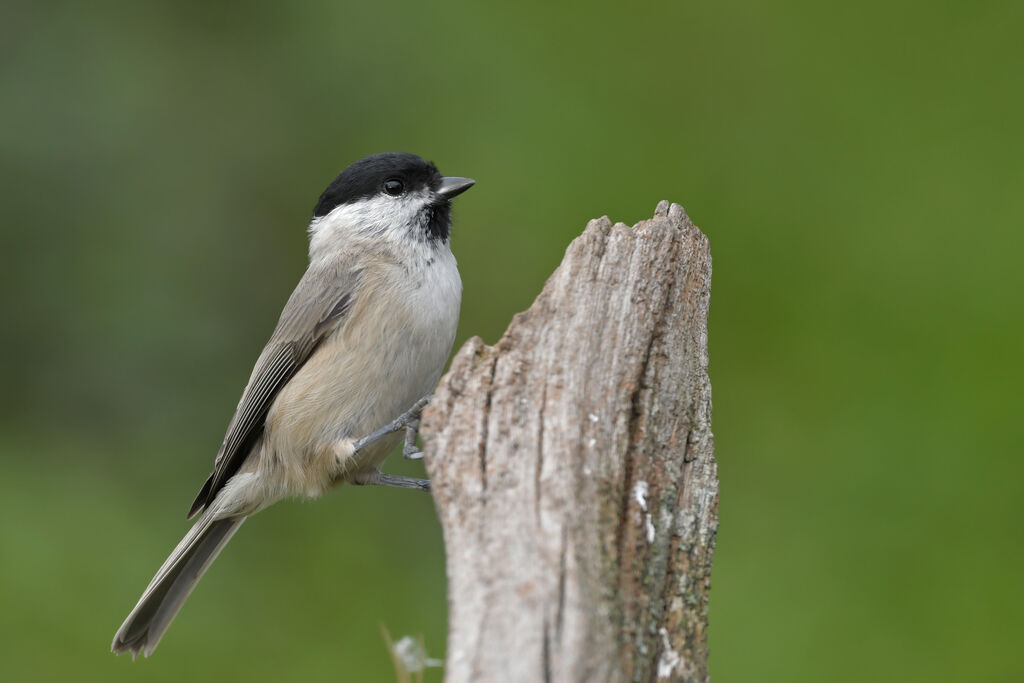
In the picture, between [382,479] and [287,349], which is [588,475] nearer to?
[382,479]

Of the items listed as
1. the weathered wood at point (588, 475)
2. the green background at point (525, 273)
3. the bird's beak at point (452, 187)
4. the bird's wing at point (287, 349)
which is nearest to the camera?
the weathered wood at point (588, 475)

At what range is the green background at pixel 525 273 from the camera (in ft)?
13.0

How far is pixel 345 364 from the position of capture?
3115 millimetres

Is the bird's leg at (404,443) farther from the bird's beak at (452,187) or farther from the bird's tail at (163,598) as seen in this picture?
the bird's beak at (452,187)

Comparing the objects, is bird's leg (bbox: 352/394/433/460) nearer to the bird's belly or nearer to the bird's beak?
the bird's belly

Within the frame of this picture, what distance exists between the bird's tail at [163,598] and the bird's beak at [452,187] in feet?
4.07

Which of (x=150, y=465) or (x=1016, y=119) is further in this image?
(x=150, y=465)

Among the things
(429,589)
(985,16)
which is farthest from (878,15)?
(429,589)

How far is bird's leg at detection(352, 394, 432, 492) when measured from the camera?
2861mm

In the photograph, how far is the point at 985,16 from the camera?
4402mm

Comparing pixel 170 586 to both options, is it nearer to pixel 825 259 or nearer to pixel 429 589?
pixel 429 589

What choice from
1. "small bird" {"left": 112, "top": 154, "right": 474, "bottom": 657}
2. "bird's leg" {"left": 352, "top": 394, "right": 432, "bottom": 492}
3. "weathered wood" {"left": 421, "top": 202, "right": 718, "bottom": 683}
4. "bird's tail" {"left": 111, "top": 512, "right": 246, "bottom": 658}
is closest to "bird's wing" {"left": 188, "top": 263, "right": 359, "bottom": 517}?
"small bird" {"left": 112, "top": 154, "right": 474, "bottom": 657}

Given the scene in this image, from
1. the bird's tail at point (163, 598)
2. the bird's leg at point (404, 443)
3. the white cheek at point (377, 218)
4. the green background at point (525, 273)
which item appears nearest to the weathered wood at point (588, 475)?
the bird's leg at point (404, 443)

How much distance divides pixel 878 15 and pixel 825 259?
1.08 metres
